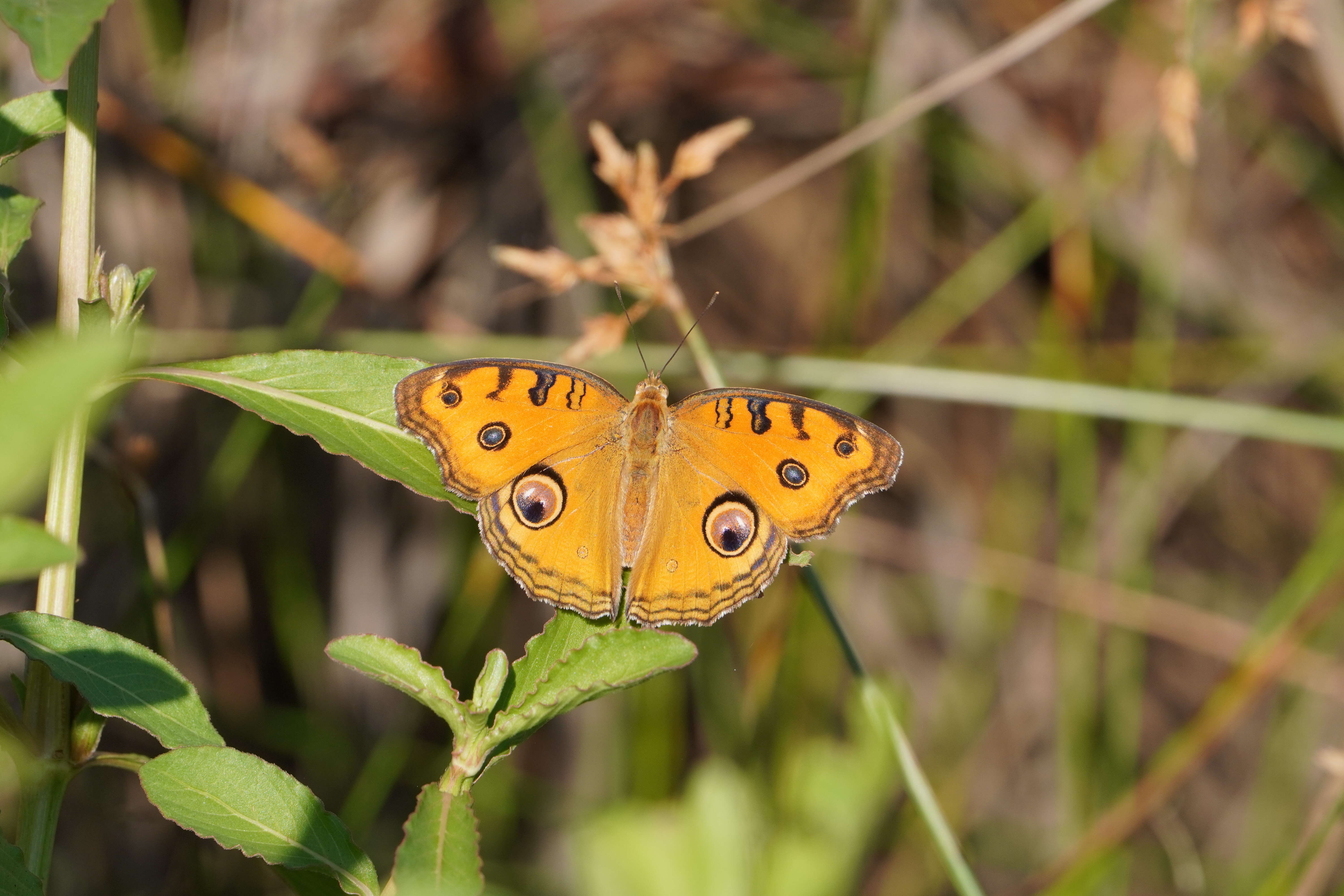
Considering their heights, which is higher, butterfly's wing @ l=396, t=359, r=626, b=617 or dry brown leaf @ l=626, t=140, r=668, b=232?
dry brown leaf @ l=626, t=140, r=668, b=232

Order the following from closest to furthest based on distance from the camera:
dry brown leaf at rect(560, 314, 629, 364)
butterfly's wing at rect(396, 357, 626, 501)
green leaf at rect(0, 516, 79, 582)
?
green leaf at rect(0, 516, 79, 582) → butterfly's wing at rect(396, 357, 626, 501) → dry brown leaf at rect(560, 314, 629, 364)

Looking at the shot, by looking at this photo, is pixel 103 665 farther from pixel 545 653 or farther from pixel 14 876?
pixel 545 653

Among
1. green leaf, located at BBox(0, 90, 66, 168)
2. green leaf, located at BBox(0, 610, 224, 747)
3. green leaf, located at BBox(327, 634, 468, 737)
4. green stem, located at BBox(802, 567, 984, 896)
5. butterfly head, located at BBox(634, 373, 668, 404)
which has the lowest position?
green stem, located at BBox(802, 567, 984, 896)

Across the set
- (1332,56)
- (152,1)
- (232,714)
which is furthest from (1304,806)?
(152,1)

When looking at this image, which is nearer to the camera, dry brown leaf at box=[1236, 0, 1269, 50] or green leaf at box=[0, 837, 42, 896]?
green leaf at box=[0, 837, 42, 896]

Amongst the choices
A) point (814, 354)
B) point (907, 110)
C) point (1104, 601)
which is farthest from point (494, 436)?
point (1104, 601)

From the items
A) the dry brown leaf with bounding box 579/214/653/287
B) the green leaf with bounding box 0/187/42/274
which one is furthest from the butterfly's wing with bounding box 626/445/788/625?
the green leaf with bounding box 0/187/42/274

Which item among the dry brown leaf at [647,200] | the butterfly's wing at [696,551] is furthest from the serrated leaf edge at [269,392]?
the dry brown leaf at [647,200]

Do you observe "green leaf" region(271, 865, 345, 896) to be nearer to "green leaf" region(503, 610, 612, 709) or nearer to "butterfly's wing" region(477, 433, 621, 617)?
"green leaf" region(503, 610, 612, 709)

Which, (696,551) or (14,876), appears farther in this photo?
(696,551)
